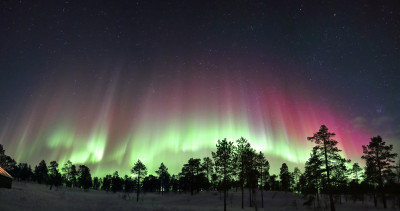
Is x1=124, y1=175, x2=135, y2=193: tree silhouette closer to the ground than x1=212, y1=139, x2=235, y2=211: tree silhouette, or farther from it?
closer to the ground

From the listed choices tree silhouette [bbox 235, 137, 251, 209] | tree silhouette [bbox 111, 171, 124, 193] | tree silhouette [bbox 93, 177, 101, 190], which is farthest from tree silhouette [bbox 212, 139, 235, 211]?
tree silhouette [bbox 93, 177, 101, 190]

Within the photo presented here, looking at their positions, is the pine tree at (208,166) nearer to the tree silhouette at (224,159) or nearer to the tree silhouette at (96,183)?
the tree silhouette at (224,159)

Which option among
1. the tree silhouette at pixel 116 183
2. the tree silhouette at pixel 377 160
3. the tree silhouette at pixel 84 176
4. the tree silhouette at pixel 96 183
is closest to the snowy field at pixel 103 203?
the tree silhouette at pixel 377 160

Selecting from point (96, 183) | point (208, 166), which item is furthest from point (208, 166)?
point (96, 183)

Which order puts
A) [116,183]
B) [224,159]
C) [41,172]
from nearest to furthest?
[224,159] → [41,172] → [116,183]

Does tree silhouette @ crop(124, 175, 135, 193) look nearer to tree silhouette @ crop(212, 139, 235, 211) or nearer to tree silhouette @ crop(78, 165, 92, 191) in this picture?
tree silhouette @ crop(78, 165, 92, 191)

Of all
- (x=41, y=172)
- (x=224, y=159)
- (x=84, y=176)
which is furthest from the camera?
(x=84, y=176)

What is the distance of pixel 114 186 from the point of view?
137375mm

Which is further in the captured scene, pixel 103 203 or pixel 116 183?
pixel 116 183

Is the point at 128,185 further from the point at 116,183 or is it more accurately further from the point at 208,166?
the point at 208,166

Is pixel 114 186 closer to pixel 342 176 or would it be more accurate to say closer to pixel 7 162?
pixel 7 162

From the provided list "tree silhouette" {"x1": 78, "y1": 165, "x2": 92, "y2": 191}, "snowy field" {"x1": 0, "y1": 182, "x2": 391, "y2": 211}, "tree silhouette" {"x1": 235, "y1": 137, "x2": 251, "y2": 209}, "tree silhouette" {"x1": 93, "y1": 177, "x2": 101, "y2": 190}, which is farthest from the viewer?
"tree silhouette" {"x1": 93, "y1": 177, "x2": 101, "y2": 190}

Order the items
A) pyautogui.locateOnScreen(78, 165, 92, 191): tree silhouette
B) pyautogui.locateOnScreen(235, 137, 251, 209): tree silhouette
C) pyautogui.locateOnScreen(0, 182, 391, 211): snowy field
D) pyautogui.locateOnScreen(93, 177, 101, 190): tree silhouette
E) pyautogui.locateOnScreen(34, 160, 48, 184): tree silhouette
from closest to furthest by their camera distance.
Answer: pyautogui.locateOnScreen(0, 182, 391, 211): snowy field → pyautogui.locateOnScreen(235, 137, 251, 209): tree silhouette → pyautogui.locateOnScreen(34, 160, 48, 184): tree silhouette → pyautogui.locateOnScreen(78, 165, 92, 191): tree silhouette → pyautogui.locateOnScreen(93, 177, 101, 190): tree silhouette

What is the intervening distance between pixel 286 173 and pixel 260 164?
4500 cm
